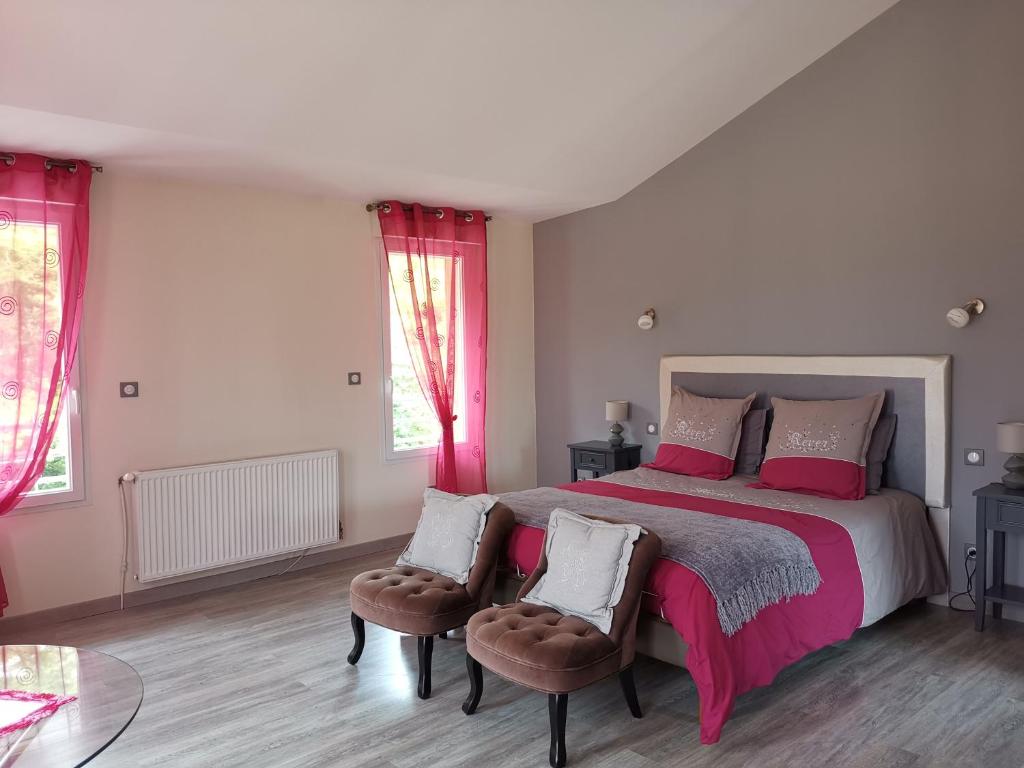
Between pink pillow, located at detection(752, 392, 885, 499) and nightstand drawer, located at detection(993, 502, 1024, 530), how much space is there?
57 cm

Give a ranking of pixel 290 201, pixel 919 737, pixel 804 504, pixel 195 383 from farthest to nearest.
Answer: pixel 290 201, pixel 195 383, pixel 804 504, pixel 919 737

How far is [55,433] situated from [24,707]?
2.08 meters

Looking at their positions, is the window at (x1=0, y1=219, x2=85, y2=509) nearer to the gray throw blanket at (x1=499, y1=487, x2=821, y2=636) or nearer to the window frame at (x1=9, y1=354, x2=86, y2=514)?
the window frame at (x1=9, y1=354, x2=86, y2=514)

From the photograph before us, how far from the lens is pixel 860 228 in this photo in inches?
166

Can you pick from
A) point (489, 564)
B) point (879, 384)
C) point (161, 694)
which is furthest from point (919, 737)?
point (161, 694)

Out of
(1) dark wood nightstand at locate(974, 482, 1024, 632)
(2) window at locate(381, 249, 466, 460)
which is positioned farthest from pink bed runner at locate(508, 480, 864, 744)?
(2) window at locate(381, 249, 466, 460)

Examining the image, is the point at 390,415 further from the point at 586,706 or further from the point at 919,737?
the point at 919,737

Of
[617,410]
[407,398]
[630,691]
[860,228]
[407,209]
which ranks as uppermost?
[407,209]

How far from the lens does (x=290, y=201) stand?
474cm

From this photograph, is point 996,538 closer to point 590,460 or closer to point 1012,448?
point 1012,448

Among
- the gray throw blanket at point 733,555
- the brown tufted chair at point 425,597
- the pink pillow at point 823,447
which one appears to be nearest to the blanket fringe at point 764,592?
the gray throw blanket at point 733,555

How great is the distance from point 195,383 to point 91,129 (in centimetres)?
150

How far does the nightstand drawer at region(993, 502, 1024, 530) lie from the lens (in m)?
3.40

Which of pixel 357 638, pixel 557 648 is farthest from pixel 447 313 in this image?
pixel 557 648
